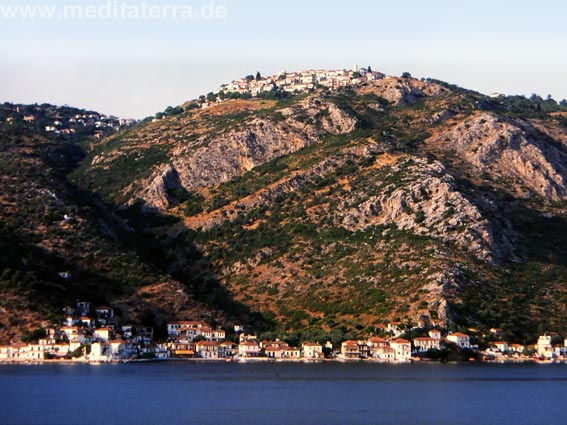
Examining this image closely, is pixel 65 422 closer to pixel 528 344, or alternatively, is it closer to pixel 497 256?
pixel 528 344

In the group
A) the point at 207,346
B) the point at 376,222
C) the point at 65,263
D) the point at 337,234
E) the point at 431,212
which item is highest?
the point at 431,212

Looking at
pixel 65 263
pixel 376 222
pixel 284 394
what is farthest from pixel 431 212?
pixel 284 394

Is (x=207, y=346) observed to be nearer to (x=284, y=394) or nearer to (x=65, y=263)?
(x=65, y=263)

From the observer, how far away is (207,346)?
149125 millimetres

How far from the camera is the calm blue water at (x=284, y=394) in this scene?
92.9 metres

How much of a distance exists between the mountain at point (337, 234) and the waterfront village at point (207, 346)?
2.50 m

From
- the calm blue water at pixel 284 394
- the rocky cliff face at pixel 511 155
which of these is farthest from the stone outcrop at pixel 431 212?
the calm blue water at pixel 284 394

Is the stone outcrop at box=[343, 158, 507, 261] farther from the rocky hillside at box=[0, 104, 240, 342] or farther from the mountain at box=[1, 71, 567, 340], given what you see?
the rocky hillside at box=[0, 104, 240, 342]

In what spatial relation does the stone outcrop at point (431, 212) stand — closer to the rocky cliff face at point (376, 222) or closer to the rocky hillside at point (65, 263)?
the rocky cliff face at point (376, 222)

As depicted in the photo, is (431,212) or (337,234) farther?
(337,234)

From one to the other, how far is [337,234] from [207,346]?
28.5 metres

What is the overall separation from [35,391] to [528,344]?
63343 millimetres

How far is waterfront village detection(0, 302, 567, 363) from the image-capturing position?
452ft

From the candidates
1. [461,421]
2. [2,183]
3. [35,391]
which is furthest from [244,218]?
[461,421]
